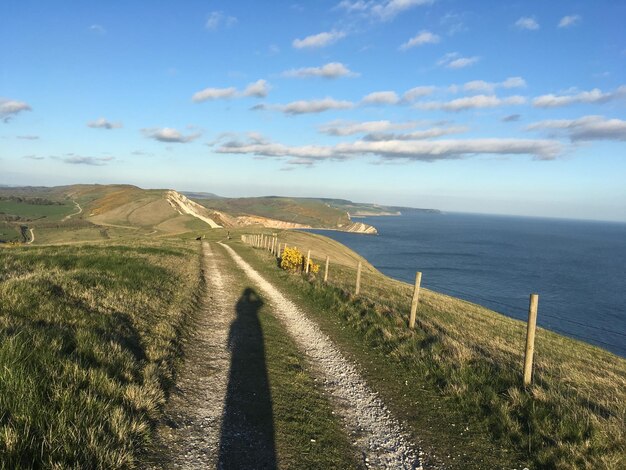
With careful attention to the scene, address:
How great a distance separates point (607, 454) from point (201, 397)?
6.77m

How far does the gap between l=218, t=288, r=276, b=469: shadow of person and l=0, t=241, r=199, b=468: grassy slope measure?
1.23 meters

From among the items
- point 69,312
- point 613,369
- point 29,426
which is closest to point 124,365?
point 29,426

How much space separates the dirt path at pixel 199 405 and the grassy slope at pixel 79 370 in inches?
12.8

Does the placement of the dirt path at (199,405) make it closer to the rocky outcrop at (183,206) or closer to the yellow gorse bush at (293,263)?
the yellow gorse bush at (293,263)

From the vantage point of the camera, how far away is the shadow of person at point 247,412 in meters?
5.34

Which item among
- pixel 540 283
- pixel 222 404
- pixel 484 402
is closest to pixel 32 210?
pixel 540 283

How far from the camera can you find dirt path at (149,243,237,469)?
5.21m

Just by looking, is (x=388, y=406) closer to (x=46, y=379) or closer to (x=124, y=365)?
(x=124, y=365)

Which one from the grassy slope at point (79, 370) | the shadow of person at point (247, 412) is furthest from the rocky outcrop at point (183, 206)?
the shadow of person at point (247, 412)

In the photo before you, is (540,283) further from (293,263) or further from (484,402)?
(484,402)

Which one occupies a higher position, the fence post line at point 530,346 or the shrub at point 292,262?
the fence post line at point 530,346

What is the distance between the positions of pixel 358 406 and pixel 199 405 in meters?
3.11

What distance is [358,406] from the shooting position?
7.42 m

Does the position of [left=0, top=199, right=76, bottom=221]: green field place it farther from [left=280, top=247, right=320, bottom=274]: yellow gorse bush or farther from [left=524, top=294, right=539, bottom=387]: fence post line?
[left=524, top=294, right=539, bottom=387]: fence post line
